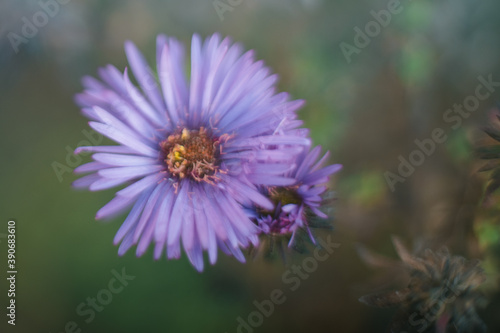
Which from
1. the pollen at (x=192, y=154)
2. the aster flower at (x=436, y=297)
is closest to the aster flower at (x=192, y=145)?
the pollen at (x=192, y=154)

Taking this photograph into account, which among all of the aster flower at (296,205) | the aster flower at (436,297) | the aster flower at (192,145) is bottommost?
the aster flower at (436,297)

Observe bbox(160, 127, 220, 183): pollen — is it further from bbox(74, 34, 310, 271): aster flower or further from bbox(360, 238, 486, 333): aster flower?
bbox(360, 238, 486, 333): aster flower

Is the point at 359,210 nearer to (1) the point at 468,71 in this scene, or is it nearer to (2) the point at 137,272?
(1) the point at 468,71

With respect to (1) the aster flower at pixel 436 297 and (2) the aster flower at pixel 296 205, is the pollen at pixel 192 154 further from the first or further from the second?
(1) the aster flower at pixel 436 297

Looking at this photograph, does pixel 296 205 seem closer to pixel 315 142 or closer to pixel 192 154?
pixel 192 154

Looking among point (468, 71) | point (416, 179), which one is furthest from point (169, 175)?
point (468, 71)

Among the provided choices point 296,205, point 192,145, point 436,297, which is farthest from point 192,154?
point 436,297
